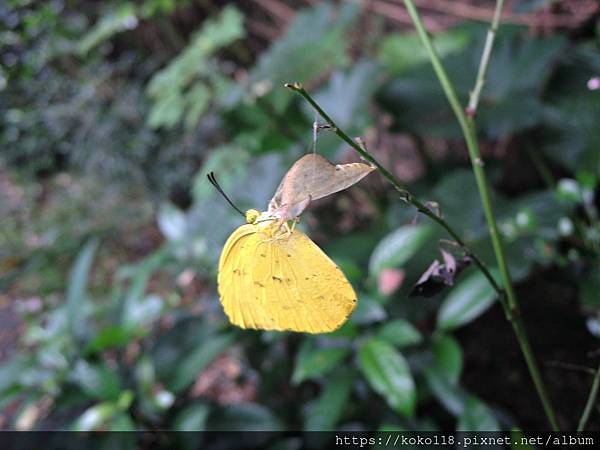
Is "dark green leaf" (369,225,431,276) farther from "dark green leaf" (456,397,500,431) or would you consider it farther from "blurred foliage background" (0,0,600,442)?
"dark green leaf" (456,397,500,431)

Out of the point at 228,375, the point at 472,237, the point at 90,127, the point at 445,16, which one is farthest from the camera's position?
the point at 90,127

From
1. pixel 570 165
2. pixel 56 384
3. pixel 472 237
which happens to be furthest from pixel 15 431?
pixel 570 165

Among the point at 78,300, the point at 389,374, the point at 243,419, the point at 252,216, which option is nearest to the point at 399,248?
the point at 389,374

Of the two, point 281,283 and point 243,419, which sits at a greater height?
point 281,283

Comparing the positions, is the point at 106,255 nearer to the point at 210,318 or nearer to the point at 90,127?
the point at 90,127

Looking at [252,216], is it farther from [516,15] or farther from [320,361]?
[516,15]

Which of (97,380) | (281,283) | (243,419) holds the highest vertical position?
(281,283)

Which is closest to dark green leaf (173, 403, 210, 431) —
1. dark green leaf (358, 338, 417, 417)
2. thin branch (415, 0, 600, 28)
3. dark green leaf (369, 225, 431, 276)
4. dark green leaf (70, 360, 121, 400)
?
dark green leaf (70, 360, 121, 400)
